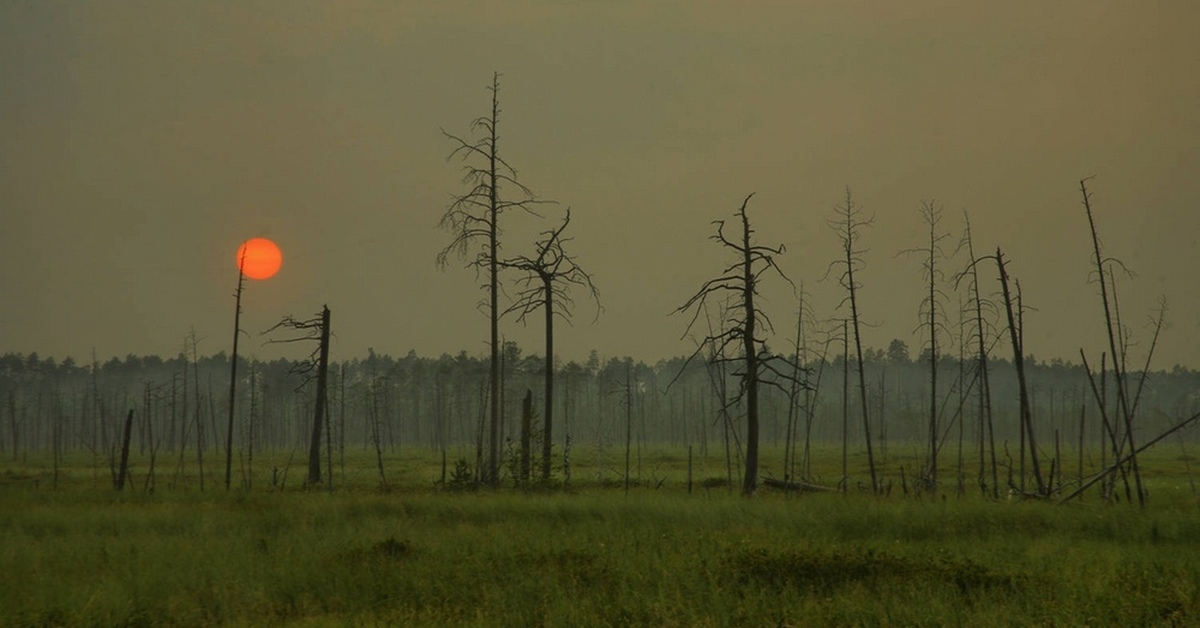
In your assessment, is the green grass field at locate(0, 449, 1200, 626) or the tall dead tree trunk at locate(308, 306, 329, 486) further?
the tall dead tree trunk at locate(308, 306, 329, 486)

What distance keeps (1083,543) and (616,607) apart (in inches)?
Answer: 372

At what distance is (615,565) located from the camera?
44.2 feet

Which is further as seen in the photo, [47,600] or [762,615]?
[47,600]

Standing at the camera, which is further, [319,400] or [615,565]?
[319,400]

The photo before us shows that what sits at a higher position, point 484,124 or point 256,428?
point 484,124

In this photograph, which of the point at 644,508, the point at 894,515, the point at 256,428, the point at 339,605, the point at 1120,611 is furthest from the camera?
the point at 256,428

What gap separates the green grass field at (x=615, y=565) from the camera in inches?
424

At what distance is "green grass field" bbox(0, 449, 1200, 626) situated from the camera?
35.4 feet

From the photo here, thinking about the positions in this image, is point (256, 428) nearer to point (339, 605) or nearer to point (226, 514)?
point (226, 514)

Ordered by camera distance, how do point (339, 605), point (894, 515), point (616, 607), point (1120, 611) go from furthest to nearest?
point (894, 515)
point (339, 605)
point (616, 607)
point (1120, 611)

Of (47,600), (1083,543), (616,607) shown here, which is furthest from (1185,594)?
(47,600)

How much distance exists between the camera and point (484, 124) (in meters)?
30.7

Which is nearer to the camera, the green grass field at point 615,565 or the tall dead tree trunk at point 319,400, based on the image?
the green grass field at point 615,565

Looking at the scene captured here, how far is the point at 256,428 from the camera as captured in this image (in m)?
131
